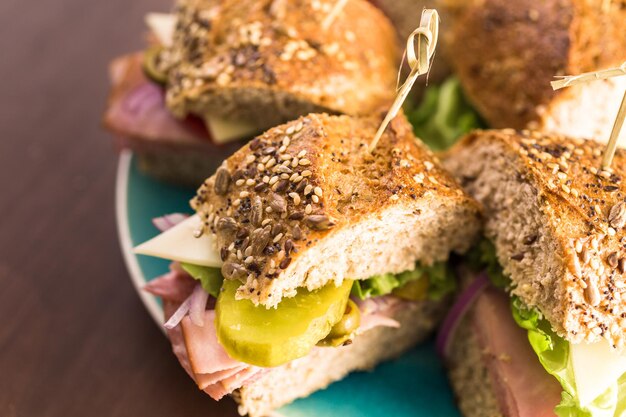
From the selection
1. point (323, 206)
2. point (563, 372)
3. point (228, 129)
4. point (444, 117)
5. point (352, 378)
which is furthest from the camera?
point (444, 117)

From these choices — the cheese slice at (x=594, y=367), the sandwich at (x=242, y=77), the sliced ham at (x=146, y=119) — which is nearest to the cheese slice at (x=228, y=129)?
the sandwich at (x=242, y=77)

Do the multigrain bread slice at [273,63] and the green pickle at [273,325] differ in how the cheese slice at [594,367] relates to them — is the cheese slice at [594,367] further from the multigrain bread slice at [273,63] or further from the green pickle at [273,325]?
the multigrain bread slice at [273,63]

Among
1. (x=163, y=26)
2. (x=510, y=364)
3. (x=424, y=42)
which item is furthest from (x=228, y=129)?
(x=510, y=364)

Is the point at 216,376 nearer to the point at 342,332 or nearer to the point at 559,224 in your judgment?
the point at 342,332

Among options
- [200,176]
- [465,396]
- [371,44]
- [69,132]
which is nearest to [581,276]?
[465,396]

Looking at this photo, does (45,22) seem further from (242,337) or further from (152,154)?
(242,337)
